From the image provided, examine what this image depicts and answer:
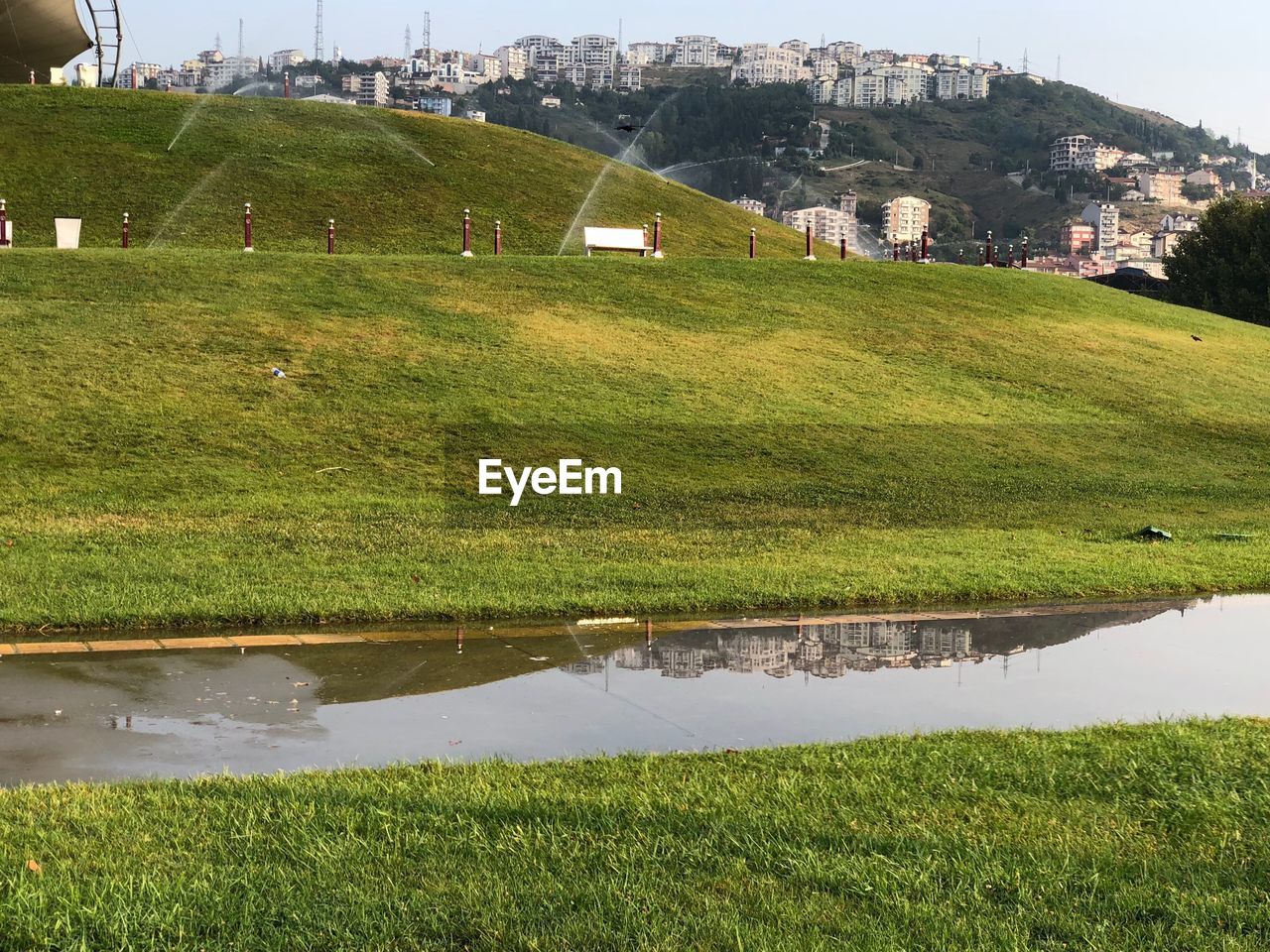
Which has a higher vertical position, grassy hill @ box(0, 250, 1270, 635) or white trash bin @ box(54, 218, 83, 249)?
white trash bin @ box(54, 218, 83, 249)

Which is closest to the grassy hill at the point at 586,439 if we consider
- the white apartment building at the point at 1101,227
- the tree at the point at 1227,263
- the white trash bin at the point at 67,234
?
the white trash bin at the point at 67,234

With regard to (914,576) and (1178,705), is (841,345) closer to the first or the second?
(914,576)

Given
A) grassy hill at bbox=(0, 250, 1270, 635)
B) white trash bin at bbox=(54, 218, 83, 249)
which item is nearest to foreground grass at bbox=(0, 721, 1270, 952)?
grassy hill at bbox=(0, 250, 1270, 635)

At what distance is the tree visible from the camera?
195ft

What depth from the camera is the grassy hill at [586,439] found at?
1098cm

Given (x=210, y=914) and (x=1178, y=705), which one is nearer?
(x=210, y=914)

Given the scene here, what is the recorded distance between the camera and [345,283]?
876 inches

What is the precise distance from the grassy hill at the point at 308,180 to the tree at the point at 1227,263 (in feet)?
84.3

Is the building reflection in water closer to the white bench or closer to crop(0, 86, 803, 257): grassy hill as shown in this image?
the white bench

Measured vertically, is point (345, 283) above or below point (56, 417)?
above

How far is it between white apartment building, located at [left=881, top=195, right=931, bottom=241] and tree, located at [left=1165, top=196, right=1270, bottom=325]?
128m

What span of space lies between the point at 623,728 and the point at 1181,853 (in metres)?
2.77

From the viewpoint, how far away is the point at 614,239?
29.5 metres

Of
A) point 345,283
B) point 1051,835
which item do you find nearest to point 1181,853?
point 1051,835
